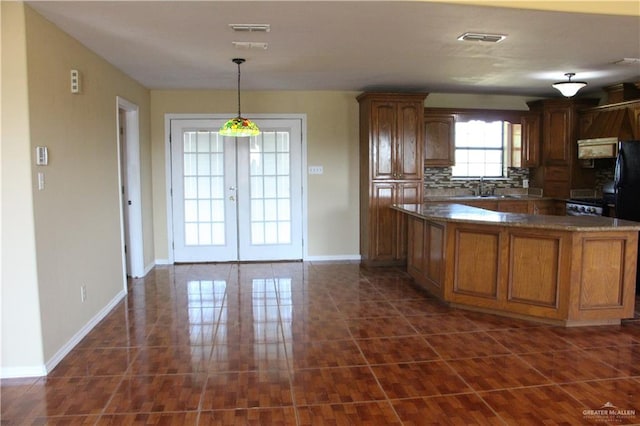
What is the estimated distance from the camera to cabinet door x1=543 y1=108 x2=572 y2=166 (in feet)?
22.1

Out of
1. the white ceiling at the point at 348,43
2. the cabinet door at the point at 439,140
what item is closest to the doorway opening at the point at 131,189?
the white ceiling at the point at 348,43

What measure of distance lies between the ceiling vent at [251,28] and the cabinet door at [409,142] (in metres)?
2.93

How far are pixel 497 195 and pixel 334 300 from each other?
11.9 feet

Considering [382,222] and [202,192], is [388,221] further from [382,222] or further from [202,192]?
[202,192]

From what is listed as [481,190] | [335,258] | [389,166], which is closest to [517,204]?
[481,190]

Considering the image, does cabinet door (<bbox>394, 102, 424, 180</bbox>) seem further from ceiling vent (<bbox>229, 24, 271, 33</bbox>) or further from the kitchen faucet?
ceiling vent (<bbox>229, 24, 271, 33</bbox>)

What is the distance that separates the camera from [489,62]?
481cm

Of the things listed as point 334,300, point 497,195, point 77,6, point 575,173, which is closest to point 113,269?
point 334,300

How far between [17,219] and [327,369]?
2.22 meters

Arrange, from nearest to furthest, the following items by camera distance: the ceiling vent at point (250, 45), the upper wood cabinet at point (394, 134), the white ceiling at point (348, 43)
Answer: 1. the white ceiling at point (348, 43)
2. the ceiling vent at point (250, 45)
3. the upper wood cabinet at point (394, 134)

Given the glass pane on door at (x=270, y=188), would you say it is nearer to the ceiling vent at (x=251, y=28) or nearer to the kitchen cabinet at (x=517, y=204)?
the kitchen cabinet at (x=517, y=204)

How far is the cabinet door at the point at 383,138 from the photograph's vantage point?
20.2 feet

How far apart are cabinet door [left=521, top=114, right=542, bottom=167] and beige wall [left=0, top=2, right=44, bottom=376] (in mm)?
6224

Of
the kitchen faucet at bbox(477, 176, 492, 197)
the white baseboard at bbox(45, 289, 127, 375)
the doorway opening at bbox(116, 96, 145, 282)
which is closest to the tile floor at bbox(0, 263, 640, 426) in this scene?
the white baseboard at bbox(45, 289, 127, 375)
